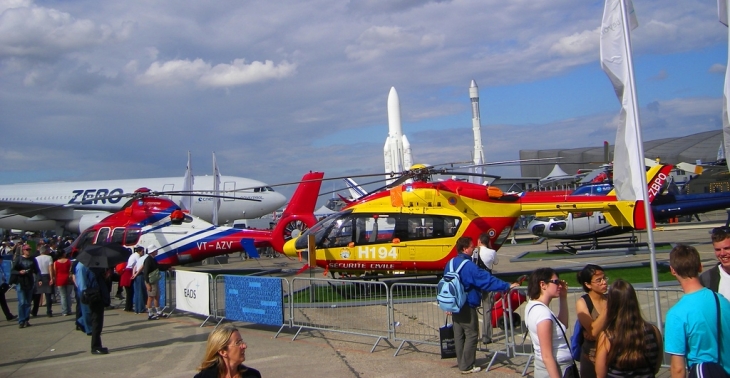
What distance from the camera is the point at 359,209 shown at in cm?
1416

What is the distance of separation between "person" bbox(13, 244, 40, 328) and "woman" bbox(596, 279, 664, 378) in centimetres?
1140

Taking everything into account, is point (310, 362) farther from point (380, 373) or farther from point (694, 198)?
point (694, 198)

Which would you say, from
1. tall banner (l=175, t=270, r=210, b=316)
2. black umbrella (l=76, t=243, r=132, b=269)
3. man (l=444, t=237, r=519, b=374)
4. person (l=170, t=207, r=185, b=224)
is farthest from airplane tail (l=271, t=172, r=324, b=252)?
man (l=444, t=237, r=519, b=374)

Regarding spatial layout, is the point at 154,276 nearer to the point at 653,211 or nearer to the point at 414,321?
the point at 414,321

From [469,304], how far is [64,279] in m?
9.83

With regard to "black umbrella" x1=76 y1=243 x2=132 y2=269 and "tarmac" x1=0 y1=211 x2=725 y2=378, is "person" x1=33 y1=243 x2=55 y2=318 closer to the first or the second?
"tarmac" x1=0 y1=211 x2=725 y2=378

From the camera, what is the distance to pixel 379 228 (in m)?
13.9

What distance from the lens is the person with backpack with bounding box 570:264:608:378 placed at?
4.43 meters

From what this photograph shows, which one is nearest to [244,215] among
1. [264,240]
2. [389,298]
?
[264,240]

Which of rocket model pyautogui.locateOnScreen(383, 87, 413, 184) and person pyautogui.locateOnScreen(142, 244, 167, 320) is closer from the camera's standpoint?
person pyautogui.locateOnScreen(142, 244, 167, 320)

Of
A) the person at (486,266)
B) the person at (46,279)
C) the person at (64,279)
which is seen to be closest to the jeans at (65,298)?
the person at (64,279)

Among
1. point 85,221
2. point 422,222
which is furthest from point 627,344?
point 85,221

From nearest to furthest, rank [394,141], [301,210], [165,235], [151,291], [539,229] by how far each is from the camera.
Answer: [151,291]
[165,235]
[301,210]
[539,229]
[394,141]

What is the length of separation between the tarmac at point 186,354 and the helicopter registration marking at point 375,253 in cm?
368
